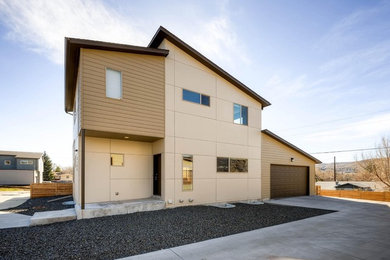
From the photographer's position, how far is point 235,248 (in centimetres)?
451

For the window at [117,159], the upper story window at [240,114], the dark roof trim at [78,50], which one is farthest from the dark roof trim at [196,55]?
the window at [117,159]

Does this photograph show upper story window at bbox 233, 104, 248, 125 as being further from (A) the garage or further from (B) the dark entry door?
(B) the dark entry door

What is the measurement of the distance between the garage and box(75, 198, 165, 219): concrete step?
7080 mm

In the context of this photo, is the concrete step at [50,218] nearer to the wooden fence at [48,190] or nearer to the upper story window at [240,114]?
the wooden fence at [48,190]

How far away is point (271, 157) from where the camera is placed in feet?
43.8

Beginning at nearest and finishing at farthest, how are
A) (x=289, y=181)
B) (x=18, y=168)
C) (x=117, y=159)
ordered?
(x=117, y=159), (x=289, y=181), (x=18, y=168)

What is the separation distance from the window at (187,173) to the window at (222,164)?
71.7 inches

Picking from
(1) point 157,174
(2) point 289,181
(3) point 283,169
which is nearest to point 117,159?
(1) point 157,174

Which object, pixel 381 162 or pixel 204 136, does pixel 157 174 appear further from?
pixel 381 162

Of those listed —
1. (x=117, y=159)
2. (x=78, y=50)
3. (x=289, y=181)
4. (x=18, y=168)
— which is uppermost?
(x=78, y=50)

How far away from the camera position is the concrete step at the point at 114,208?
7127 millimetres

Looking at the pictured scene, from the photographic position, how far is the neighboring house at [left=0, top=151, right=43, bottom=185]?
96.2 feet

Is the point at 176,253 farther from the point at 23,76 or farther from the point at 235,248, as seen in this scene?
the point at 23,76

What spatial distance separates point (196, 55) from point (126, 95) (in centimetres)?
418
